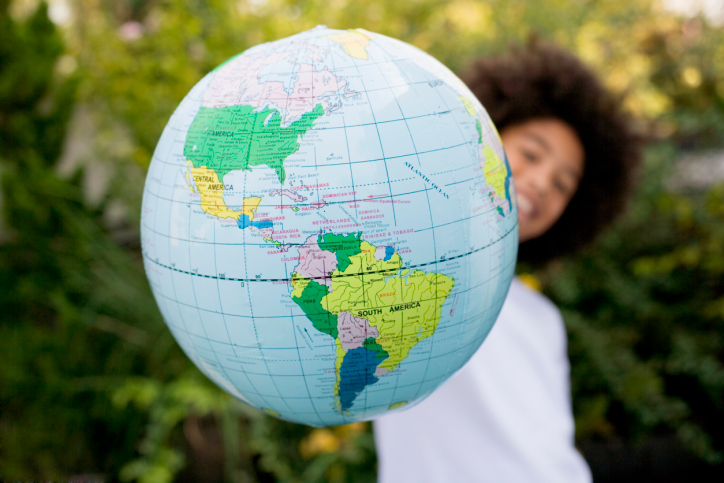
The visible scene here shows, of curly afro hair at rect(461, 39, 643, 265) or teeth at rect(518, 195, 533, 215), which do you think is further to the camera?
curly afro hair at rect(461, 39, 643, 265)

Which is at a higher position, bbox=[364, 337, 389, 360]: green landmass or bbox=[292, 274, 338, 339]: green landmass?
bbox=[292, 274, 338, 339]: green landmass

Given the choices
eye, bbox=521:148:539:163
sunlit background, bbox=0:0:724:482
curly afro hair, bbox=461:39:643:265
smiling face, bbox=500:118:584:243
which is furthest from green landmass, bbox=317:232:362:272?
sunlit background, bbox=0:0:724:482

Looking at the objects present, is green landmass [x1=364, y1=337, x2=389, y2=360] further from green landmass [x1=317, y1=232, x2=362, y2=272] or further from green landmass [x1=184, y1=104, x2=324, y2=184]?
green landmass [x1=184, y1=104, x2=324, y2=184]

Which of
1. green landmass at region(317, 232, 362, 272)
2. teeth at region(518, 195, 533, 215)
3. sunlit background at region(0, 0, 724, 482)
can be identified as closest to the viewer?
green landmass at region(317, 232, 362, 272)

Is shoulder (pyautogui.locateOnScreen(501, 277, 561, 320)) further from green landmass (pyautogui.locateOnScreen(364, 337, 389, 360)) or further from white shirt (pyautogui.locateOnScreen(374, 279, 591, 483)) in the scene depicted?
green landmass (pyautogui.locateOnScreen(364, 337, 389, 360))

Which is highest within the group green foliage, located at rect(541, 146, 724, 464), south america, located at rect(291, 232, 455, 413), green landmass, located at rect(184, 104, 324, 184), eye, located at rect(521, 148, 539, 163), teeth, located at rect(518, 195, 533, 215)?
green landmass, located at rect(184, 104, 324, 184)

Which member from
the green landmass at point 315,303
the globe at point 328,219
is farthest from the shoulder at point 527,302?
the green landmass at point 315,303

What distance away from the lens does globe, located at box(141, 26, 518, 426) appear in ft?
1.94

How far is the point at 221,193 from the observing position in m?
0.61

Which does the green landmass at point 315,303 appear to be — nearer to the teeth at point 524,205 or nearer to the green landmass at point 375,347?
the green landmass at point 375,347

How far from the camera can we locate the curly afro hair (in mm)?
1485

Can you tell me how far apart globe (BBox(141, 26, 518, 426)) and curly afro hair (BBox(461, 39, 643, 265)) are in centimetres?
87

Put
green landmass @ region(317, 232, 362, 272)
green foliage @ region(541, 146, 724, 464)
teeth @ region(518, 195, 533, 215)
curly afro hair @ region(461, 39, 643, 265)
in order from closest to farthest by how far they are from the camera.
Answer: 1. green landmass @ region(317, 232, 362, 272)
2. teeth @ region(518, 195, 533, 215)
3. curly afro hair @ region(461, 39, 643, 265)
4. green foliage @ region(541, 146, 724, 464)

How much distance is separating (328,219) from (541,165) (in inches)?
35.4
